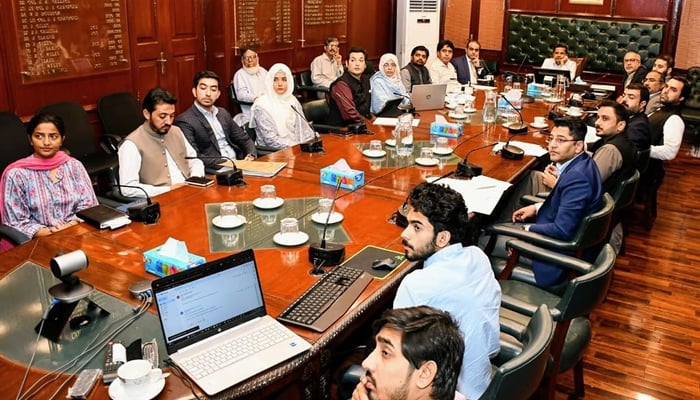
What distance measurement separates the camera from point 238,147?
416 centimetres

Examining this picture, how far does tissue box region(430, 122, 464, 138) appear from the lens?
4.11 metres

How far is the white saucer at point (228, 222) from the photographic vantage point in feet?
8.24

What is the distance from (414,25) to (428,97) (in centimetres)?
352

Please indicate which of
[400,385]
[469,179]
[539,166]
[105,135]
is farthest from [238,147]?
[400,385]

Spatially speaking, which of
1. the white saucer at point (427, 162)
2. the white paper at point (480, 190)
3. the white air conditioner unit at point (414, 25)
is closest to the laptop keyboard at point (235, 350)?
the white paper at point (480, 190)

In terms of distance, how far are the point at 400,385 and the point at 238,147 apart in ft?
10.0

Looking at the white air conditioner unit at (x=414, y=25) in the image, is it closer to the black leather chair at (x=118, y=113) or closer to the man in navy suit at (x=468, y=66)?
the man in navy suit at (x=468, y=66)

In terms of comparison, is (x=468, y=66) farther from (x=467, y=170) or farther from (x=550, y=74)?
(x=467, y=170)

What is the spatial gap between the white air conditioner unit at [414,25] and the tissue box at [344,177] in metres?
5.51

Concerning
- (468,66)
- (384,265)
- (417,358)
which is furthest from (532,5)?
(417,358)

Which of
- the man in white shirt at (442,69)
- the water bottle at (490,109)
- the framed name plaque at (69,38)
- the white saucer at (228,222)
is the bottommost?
the white saucer at (228,222)

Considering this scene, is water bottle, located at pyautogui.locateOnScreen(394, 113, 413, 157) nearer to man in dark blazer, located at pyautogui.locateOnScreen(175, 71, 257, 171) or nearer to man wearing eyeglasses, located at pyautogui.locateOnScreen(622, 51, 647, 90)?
man in dark blazer, located at pyautogui.locateOnScreen(175, 71, 257, 171)

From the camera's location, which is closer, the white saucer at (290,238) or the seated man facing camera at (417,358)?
the seated man facing camera at (417,358)

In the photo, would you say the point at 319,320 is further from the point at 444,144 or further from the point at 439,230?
the point at 444,144
